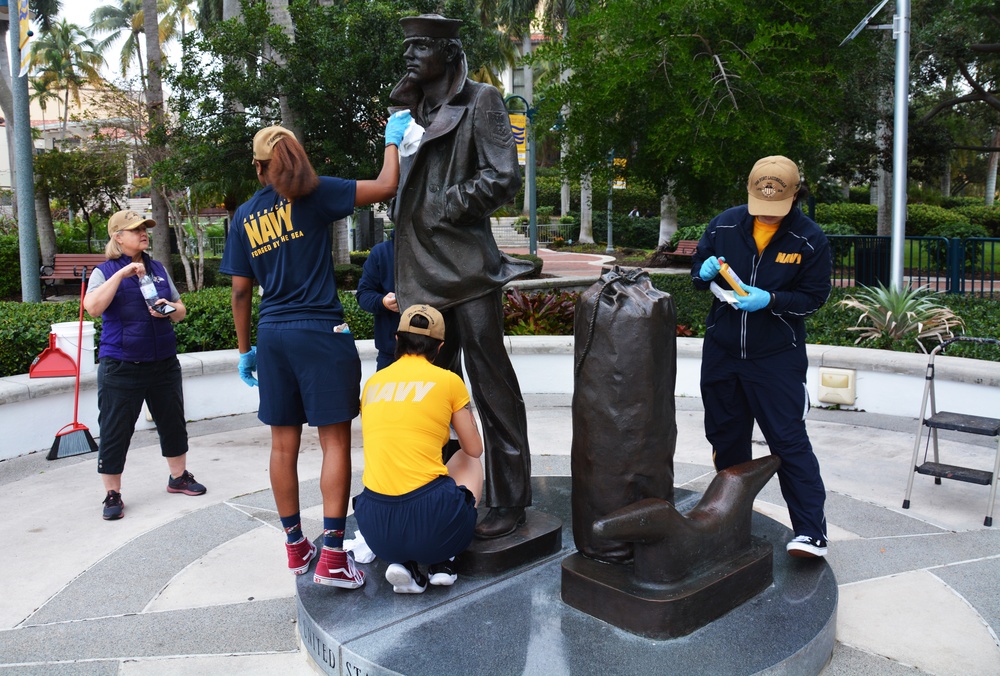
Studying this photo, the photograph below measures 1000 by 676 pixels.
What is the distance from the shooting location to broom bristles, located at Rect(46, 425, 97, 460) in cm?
524

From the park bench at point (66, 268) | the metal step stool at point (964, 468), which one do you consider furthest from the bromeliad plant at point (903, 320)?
the park bench at point (66, 268)

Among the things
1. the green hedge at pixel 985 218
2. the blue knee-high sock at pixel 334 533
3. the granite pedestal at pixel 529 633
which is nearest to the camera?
the granite pedestal at pixel 529 633

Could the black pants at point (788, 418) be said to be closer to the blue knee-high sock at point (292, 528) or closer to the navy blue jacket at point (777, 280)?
the navy blue jacket at point (777, 280)

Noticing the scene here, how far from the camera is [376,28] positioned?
12633 mm

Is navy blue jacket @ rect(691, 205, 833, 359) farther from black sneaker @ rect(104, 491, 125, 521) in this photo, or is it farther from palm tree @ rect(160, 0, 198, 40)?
palm tree @ rect(160, 0, 198, 40)

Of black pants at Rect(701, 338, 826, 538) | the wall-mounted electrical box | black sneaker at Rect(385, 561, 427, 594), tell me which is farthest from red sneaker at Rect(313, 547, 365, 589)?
the wall-mounted electrical box

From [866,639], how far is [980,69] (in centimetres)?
1883

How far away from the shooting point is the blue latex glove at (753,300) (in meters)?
3.54

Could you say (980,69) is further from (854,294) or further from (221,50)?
(221,50)

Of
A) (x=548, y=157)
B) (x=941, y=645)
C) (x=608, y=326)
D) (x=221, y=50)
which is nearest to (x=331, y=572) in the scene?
(x=608, y=326)

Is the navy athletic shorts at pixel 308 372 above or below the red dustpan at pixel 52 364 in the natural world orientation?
above

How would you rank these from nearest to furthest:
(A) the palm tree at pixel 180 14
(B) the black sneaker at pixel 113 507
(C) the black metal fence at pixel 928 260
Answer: (B) the black sneaker at pixel 113 507 → (C) the black metal fence at pixel 928 260 → (A) the palm tree at pixel 180 14

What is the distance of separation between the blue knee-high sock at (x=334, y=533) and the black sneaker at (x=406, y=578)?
0.24m

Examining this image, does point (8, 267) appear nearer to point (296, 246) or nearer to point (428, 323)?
point (296, 246)
